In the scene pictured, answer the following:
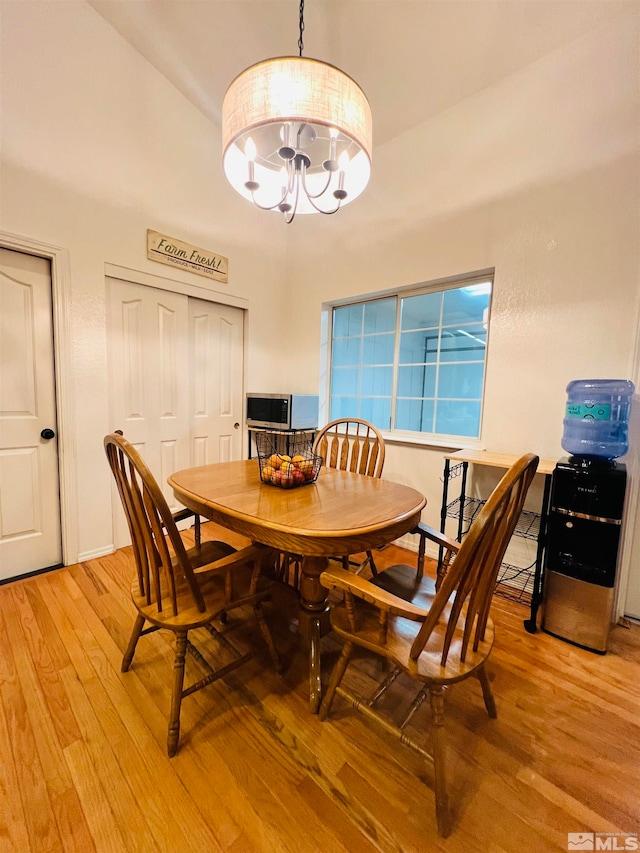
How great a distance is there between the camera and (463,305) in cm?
262

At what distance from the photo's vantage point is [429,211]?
2.45 metres

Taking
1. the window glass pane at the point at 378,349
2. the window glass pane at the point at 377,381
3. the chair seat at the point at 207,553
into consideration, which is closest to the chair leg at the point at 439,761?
the chair seat at the point at 207,553

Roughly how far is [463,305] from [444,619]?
2.28 m

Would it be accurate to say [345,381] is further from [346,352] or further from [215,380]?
[215,380]

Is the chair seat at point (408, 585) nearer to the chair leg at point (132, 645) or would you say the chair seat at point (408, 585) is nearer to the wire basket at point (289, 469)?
the wire basket at point (289, 469)

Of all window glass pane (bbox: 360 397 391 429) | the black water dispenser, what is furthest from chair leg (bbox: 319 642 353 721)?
window glass pane (bbox: 360 397 391 429)

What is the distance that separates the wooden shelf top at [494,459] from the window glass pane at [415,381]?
2.77ft

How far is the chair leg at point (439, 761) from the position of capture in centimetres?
90

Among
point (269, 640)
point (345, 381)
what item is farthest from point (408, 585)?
point (345, 381)

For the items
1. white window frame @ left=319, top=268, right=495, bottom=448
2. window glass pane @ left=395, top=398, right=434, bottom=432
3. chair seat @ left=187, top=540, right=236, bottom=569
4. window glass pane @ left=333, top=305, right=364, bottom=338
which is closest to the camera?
chair seat @ left=187, top=540, right=236, bottom=569

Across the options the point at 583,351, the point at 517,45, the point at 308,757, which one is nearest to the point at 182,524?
the point at 308,757

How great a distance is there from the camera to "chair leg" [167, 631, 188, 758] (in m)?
1.07

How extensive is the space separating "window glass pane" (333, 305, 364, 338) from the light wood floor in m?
2.56

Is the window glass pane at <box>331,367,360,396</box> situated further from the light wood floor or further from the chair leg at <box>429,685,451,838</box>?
the chair leg at <box>429,685,451,838</box>
